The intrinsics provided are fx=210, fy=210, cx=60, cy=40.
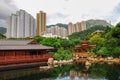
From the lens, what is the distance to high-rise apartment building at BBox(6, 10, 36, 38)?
11025cm

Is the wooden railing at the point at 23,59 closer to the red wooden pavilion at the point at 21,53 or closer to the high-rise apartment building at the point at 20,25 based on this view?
the red wooden pavilion at the point at 21,53

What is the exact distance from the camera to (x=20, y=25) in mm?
110250

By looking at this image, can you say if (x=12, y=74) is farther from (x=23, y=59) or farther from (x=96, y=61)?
(x=96, y=61)

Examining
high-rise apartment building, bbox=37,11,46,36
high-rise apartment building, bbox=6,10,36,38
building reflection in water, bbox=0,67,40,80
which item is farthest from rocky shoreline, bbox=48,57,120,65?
high-rise apartment building, bbox=37,11,46,36

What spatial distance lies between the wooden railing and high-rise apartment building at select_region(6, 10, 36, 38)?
76.3 metres

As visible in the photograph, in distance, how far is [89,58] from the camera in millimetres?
42812

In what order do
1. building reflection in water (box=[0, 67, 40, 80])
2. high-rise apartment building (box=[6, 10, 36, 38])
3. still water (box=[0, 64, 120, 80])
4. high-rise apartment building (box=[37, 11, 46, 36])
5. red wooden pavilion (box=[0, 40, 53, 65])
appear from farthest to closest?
high-rise apartment building (box=[37, 11, 46, 36]), high-rise apartment building (box=[6, 10, 36, 38]), red wooden pavilion (box=[0, 40, 53, 65]), building reflection in water (box=[0, 67, 40, 80]), still water (box=[0, 64, 120, 80])

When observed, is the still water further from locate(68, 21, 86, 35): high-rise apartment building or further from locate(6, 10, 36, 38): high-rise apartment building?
locate(68, 21, 86, 35): high-rise apartment building

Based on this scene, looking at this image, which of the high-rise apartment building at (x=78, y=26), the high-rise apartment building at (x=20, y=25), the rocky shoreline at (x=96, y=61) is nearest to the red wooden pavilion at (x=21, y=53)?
the rocky shoreline at (x=96, y=61)

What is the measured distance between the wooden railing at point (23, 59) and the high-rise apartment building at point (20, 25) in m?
76.3

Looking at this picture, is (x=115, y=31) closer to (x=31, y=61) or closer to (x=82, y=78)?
(x=31, y=61)

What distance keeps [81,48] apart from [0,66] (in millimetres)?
30978

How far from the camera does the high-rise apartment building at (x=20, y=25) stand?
11025 centimetres

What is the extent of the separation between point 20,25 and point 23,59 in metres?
81.6
